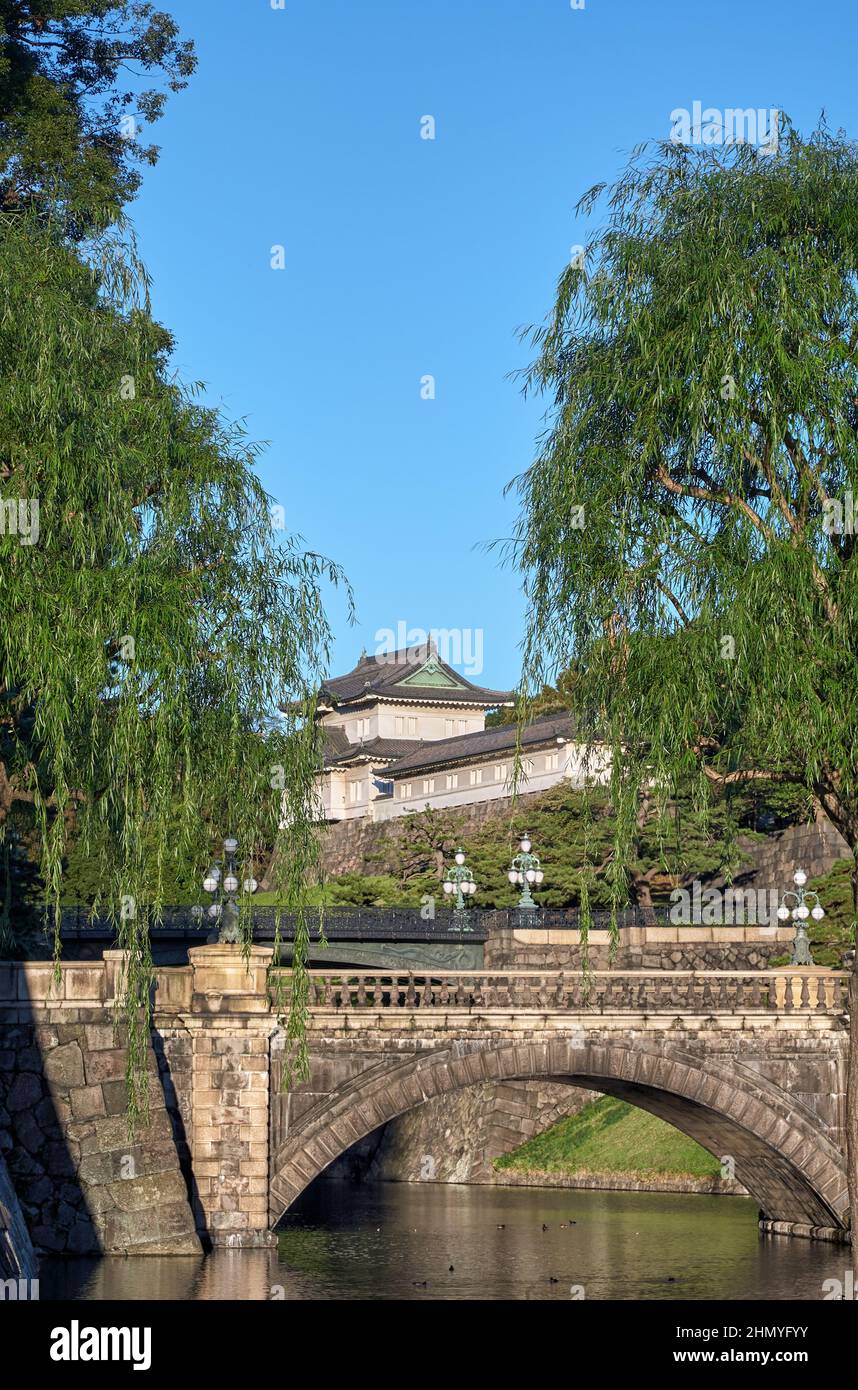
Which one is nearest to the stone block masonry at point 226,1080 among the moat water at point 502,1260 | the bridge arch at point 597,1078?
the bridge arch at point 597,1078

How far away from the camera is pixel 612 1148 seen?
47.3 meters

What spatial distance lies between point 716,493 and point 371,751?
66893 millimetres

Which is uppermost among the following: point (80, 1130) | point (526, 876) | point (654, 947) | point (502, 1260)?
point (526, 876)

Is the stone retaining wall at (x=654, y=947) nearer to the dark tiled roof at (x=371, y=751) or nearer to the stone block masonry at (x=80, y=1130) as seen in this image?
the stone block masonry at (x=80, y=1130)

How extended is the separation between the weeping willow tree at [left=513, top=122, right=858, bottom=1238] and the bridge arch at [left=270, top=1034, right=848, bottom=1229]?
402 inches

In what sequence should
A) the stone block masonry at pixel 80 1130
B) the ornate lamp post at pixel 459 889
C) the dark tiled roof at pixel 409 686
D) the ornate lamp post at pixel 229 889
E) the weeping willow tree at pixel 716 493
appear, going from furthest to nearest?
1. the dark tiled roof at pixel 409 686
2. the ornate lamp post at pixel 459 889
3. the stone block masonry at pixel 80 1130
4. the ornate lamp post at pixel 229 889
5. the weeping willow tree at pixel 716 493

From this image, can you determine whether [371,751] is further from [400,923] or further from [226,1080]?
[226,1080]

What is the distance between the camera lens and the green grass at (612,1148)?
4497cm

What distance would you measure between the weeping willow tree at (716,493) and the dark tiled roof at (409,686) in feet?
226

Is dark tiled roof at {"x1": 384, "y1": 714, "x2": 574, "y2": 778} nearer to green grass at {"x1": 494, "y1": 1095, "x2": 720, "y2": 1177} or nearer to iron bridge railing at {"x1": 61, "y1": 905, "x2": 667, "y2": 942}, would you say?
iron bridge railing at {"x1": 61, "y1": 905, "x2": 667, "y2": 942}

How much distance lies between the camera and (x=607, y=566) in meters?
20.6
